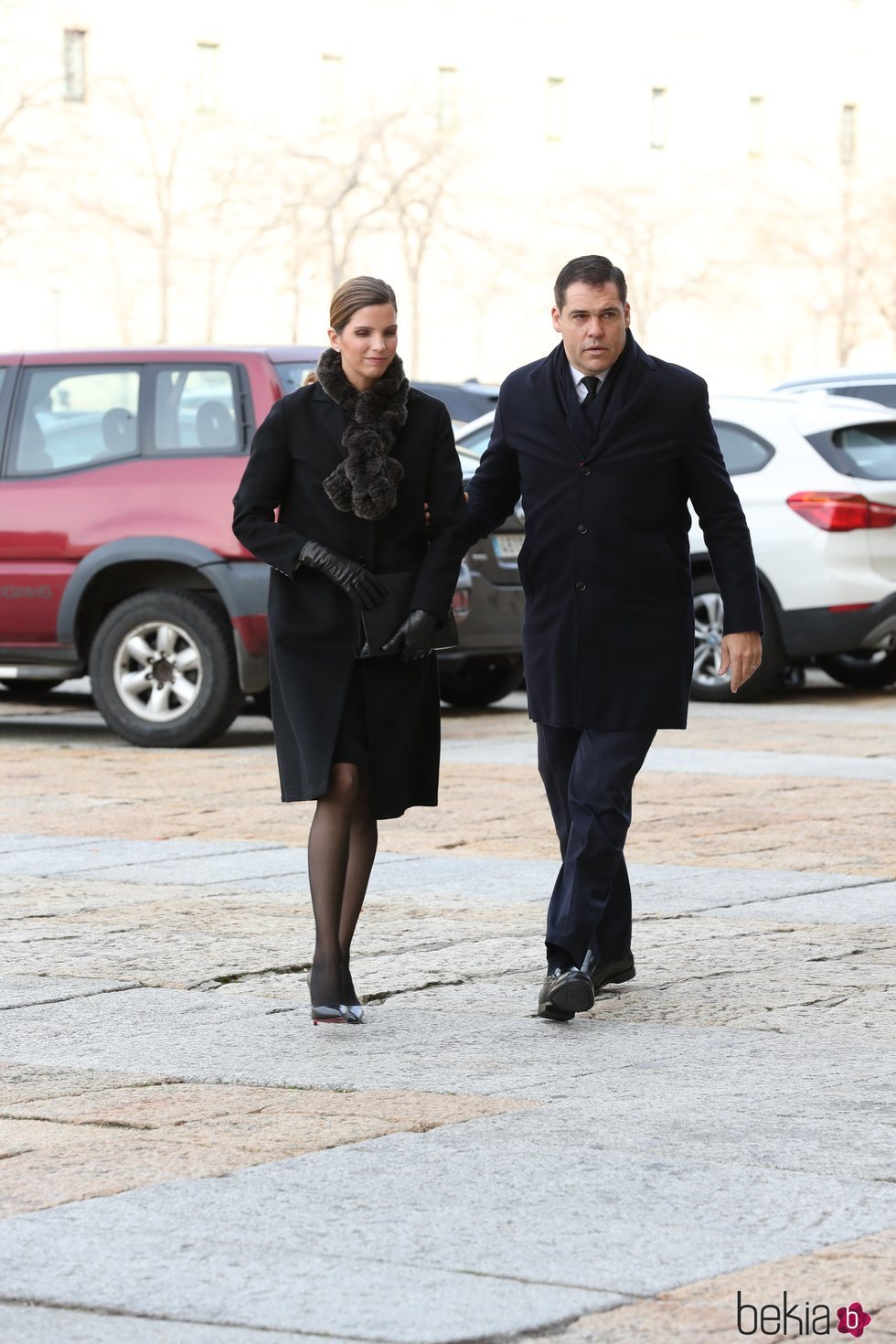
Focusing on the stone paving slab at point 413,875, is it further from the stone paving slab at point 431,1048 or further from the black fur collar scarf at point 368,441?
the black fur collar scarf at point 368,441

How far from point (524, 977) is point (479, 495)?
120 cm

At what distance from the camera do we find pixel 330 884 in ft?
18.3

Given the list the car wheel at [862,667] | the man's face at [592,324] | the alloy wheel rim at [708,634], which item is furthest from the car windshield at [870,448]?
the man's face at [592,324]

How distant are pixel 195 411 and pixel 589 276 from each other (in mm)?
6351

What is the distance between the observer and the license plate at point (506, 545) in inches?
501

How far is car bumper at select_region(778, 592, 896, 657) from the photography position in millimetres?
13578

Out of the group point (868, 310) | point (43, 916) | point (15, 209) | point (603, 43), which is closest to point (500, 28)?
point (603, 43)

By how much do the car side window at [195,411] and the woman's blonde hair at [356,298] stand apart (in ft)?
19.6

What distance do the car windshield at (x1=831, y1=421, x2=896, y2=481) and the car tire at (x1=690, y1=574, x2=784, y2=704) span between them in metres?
0.95

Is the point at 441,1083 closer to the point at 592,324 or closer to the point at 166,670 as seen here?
the point at 592,324

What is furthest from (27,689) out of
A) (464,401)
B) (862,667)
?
Result: (464,401)

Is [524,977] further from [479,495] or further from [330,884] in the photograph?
[479,495]

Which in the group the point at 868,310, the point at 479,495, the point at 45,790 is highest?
the point at 868,310

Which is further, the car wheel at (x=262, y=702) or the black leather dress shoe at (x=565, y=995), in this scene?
the car wheel at (x=262, y=702)
